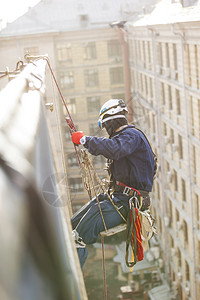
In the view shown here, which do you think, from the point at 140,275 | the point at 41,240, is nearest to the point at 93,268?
the point at 140,275

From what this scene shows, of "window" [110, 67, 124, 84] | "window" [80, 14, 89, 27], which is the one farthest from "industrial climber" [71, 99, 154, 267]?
"window" [80, 14, 89, 27]

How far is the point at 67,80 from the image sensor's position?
28234 mm

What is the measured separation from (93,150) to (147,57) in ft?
62.6

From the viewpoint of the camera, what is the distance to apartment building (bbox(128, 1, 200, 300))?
15.3m

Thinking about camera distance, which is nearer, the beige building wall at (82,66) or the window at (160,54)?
the window at (160,54)

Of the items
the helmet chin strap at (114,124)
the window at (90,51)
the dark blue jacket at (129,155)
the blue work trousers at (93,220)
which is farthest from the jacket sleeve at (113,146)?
the window at (90,51)

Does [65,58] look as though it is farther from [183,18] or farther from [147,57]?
[183,18]

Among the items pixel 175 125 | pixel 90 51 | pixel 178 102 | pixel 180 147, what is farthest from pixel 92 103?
pixel 180 147

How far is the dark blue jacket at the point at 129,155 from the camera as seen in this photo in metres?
4.38

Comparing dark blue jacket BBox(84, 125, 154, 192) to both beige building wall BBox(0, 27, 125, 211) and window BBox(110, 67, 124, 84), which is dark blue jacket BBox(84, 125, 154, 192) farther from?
window BBox(110, 67, 124, 84)

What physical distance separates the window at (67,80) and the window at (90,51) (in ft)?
4.31

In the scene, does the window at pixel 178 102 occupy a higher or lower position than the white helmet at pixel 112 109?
lower

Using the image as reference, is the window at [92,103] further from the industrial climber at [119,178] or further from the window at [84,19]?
the industrial climber at [119,178]

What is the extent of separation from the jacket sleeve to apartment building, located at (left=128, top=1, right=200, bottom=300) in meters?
9.03
